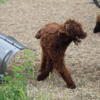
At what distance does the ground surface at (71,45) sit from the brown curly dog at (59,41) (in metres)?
0.28

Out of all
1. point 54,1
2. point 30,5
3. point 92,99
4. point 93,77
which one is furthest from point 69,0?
point 92,99

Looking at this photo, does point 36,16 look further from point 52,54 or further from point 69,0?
point 52,54

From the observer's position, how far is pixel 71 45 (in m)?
9.59

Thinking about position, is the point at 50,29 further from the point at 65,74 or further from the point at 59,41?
the point at 65,74

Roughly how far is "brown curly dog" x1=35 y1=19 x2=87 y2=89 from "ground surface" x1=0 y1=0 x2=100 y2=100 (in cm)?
28

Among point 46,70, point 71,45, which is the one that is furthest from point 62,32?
point 71,45

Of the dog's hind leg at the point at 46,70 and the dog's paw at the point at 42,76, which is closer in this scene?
the dog's hind leg at the point at 46,70

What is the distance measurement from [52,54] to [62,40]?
0.92 ft

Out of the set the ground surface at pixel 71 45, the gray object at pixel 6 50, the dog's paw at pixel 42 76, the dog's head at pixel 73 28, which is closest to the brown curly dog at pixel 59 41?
the dog's head at pixel 73 28

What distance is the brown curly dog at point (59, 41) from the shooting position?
21.3 ft

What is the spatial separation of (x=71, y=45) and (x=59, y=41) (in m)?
2.97

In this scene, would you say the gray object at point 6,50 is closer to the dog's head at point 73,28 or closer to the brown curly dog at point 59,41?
the brown curly dog at point 59,41

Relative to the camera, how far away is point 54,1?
15.1m

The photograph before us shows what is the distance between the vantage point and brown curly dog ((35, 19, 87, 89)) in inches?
256
